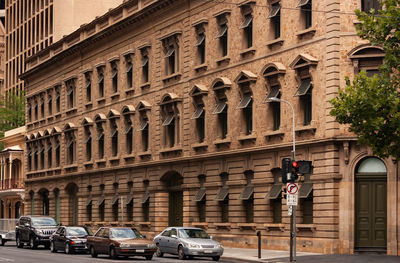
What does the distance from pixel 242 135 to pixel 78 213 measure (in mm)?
25800

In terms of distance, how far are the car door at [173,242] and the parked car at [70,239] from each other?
554cm

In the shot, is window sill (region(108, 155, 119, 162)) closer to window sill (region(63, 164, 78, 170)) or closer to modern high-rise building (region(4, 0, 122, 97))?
window sill (region(63, 164, 78, 170))

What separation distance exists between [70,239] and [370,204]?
47.3 feet

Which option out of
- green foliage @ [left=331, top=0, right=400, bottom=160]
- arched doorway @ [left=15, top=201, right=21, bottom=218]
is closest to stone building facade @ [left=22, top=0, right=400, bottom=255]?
green foliage @ [left=331, top=0, right=400, bottom=160]

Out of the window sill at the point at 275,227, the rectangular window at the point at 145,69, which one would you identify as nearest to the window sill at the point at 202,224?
the window sill at the point at 275,227

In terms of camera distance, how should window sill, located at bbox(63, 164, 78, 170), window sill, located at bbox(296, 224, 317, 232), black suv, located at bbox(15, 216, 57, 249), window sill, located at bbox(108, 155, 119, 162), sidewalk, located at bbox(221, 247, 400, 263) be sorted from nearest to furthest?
sidewalk, located at bbox(221, 247, 400, 263) → window sill, located at bbox(296, 224, 317, 232) → black suv, located at bbox(15, 216, 57, 249) → window sill, located at bbox(108, 155, 119, 162) → window sill, located at bbox(63, 164, 78, 170)

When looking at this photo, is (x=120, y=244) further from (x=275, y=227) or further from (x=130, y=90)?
(x=130, y=90)

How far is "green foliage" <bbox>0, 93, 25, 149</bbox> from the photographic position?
97625mm

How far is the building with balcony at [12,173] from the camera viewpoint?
8262 centimetres

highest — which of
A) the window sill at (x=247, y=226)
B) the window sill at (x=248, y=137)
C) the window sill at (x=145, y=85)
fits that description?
Answer: the window sill at (x=145, y=85)

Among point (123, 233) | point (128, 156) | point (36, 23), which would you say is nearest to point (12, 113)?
point (36, 23)

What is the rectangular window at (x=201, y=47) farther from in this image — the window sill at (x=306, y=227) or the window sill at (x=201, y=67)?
the window sill at (x=306, y=227)

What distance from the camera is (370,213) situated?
3741 centimetres

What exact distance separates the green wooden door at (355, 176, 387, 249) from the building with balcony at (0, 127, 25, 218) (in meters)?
48.6
